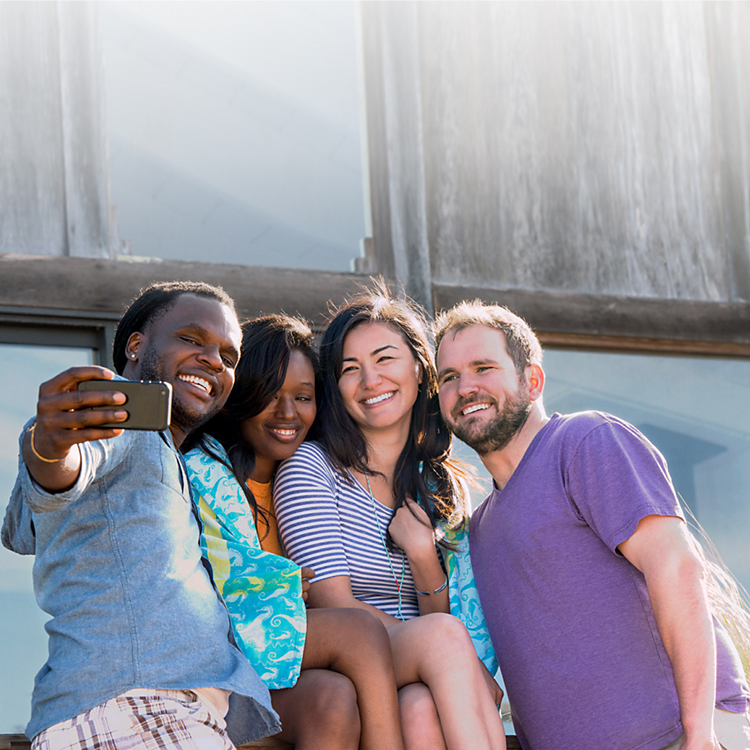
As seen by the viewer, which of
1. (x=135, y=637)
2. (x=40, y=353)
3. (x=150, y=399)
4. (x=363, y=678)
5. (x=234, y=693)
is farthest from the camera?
(x=40, y=353)

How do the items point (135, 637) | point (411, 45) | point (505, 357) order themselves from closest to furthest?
point (135, 637)
point (505, 357)
point (411, 45)

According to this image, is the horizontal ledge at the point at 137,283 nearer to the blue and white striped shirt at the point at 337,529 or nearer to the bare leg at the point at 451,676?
the blue and white striped shirt at the point at 337,529

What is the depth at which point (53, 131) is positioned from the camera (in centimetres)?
412

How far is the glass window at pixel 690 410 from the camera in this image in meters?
4.57

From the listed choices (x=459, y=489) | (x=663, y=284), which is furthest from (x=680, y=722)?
(x=663, y=284)

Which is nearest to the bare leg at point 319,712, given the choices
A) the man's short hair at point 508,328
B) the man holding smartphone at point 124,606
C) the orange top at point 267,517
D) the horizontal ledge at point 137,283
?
the man holding smartphone at point 124,606

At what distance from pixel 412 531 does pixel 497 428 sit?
15.4 inches

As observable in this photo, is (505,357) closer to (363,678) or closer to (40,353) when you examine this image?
(363,678)

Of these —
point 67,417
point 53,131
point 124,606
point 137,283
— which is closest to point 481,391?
point 124,606

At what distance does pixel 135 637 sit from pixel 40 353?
2.21 metres

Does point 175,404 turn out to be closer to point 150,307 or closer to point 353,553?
point 150,307

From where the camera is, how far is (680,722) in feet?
7.76

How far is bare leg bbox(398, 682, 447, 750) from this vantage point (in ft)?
7.79

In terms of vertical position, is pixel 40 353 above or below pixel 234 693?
above
